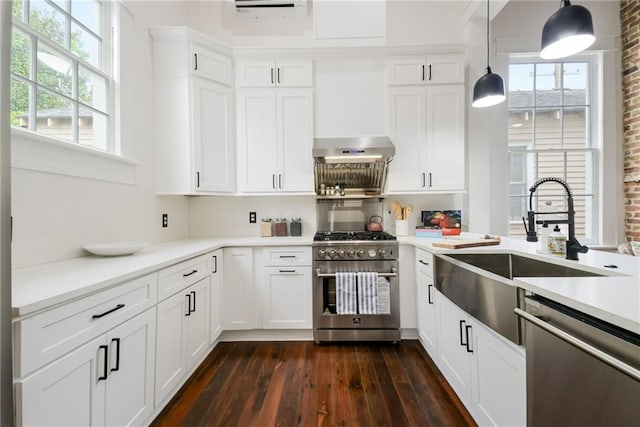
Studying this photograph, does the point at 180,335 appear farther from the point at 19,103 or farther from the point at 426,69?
the point at 426,69

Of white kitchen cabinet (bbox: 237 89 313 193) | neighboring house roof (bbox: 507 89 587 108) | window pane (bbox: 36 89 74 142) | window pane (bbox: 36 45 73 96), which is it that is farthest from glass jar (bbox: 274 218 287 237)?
neighboring house roof (bbox: 507 89 587 108)

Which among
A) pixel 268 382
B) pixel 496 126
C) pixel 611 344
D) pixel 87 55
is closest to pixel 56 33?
pixel 87 55

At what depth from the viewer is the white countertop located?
0.73m

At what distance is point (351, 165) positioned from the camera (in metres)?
2.88

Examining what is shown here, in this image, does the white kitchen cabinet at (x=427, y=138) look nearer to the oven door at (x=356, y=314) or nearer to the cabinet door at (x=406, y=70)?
the cabinet door at (x=406, y=70)

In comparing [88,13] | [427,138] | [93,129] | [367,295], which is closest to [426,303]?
[367,295]

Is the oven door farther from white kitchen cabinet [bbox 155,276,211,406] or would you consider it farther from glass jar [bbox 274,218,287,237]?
white kitchen cabinet [bbox 155,276,211,406]

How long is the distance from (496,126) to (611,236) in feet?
6.02

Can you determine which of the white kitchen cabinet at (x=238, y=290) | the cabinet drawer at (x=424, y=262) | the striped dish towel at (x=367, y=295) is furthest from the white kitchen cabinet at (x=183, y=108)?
the cabinet drawer at (x=424, y=262)

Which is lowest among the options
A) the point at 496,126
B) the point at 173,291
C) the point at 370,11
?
the point at 173,291

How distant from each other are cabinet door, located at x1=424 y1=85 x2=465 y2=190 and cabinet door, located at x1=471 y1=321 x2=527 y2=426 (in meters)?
1.68

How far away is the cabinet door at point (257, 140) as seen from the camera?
2.81 meters

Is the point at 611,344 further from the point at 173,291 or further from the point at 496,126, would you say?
the point at 496,126

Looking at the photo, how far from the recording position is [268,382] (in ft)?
6.43
